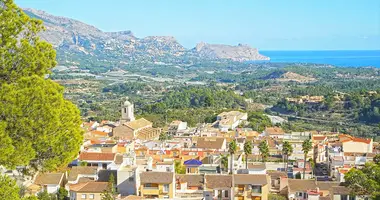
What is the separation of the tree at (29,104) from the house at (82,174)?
62.3 feet

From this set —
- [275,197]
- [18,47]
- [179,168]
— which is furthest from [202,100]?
[18,47]

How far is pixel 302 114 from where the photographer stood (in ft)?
280

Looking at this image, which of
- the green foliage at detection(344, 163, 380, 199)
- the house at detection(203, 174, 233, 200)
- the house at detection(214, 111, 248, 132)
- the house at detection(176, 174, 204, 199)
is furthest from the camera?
the house at detection(214, 111, 248, 132)

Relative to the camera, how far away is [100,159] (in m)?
33.8

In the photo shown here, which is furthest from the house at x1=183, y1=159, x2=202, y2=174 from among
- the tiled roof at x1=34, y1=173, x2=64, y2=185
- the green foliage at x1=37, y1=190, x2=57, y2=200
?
the green foliage at x1=37, y1=190, x2=57, y2=200

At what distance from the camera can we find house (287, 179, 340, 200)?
2902 centimetres

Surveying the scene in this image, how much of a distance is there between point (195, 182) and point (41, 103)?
19.3m

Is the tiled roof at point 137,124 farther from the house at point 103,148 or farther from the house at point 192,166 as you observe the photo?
the house at point 192,166

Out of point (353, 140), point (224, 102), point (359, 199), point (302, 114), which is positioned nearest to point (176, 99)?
point (224, 102)

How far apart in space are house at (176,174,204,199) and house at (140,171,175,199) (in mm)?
664

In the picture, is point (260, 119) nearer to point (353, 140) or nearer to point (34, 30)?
point (353, 140)

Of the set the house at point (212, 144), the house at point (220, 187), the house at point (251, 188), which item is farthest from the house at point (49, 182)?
the house at point (212, 144)

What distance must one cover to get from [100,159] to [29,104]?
78.3ft

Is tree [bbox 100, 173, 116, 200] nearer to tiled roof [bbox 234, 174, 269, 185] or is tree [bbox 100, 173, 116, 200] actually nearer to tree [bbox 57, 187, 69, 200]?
tree [bbox 57, 187, 69, 200]
